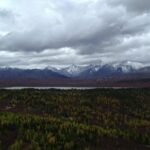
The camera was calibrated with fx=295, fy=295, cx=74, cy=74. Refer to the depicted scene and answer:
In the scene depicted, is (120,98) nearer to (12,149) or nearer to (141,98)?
(141,98)

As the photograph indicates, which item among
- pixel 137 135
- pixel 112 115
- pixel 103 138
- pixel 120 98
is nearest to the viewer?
pixel 103 138

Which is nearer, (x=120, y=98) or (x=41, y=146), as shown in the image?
(x=41, y=146)

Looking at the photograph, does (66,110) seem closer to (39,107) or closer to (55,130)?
(39,107)

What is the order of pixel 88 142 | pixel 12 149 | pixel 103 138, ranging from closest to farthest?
pixel 12 149
pixel 88 142
pixel 103 138

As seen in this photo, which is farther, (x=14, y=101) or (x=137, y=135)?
(x=14, y=101)

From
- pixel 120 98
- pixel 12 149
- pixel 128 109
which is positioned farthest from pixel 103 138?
pixel 120 98

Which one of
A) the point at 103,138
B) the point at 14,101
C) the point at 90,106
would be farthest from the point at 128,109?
the point at 103,138
